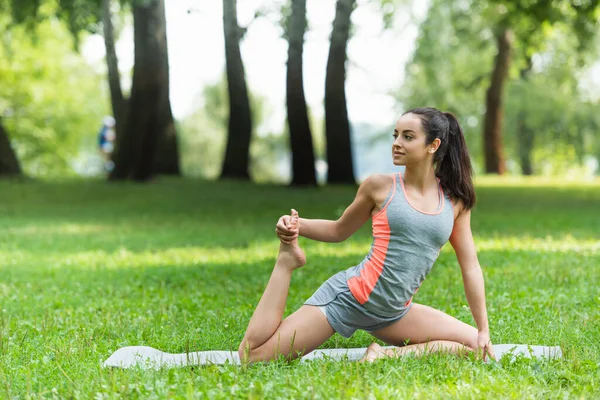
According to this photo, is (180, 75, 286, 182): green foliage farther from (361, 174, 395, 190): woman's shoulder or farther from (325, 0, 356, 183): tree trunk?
(361, 174, 395, 190): woman's shoulder

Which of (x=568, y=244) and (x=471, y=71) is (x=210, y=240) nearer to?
(x=568, y=244)

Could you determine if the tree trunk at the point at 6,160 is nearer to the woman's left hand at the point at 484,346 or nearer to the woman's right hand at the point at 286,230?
the woman's right hand at the point at 286,230

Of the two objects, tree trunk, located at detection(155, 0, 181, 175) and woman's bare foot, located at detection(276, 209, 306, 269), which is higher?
woman's bare foot, located at detection(276, 209, 306, 269)

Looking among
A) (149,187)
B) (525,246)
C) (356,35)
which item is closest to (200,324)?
(525,246)

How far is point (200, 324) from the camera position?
6.30m

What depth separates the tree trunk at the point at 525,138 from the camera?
45603mm

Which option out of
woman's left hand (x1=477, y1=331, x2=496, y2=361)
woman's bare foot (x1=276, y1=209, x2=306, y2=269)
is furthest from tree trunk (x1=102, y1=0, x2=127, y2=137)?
woman's left hand (x1=477, y1=331, x2=496, y2=361)

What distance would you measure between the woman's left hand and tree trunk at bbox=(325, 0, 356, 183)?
18934 mm

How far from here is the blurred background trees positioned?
21.4 meters

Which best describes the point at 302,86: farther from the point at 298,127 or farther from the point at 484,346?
the point at 484,346

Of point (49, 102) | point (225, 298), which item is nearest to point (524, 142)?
point (49, 102)

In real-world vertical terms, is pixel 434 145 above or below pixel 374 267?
Answer: above

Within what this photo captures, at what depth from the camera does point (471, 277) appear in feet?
16.3

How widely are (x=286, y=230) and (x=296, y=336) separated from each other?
65cm
